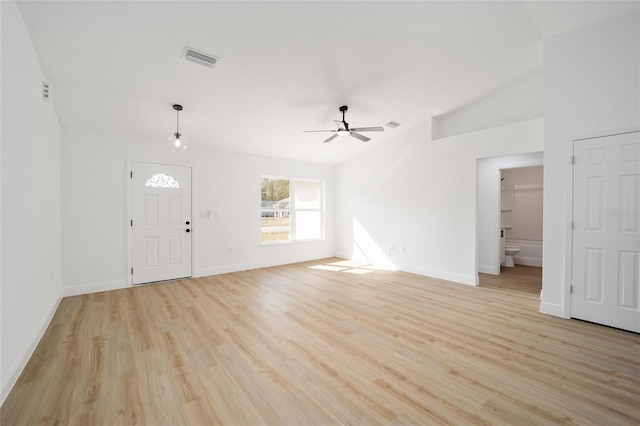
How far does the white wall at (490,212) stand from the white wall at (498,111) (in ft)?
2.84

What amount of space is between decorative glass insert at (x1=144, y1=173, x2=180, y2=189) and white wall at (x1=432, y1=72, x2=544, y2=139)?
5.04 m

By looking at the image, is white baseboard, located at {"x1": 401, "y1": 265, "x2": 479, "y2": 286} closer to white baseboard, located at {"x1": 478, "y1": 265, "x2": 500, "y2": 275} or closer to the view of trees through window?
white baseboard, located at {"x1": 478, "y1": 265, "x2": 500, "y2": 275}

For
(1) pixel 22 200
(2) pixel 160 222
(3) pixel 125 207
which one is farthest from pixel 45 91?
(2) pixel 160 222

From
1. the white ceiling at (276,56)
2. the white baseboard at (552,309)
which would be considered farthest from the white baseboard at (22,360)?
the white baseboard at (552,309)

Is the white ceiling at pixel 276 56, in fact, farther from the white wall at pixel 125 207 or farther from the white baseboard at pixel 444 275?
the white baseboard at pixel 444 275

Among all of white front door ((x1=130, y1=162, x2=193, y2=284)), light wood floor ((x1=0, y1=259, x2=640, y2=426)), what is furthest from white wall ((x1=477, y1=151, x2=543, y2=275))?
white front door ((x1=130, y1=162, x2=193, y2=284))

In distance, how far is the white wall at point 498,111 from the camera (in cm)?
421

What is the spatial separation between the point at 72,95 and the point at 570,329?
635cm

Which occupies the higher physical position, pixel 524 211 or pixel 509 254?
pixel 524 211

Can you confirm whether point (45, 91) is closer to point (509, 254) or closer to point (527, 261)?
point (509, 254)

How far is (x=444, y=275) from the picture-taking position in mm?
5020

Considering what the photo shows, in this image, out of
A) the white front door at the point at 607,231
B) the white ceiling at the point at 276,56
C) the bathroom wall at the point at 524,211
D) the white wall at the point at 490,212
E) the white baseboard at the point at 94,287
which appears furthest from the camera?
the bathroom wall at the point at 524,211

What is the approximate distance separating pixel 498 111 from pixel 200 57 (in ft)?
15.2

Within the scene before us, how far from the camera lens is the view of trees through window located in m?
6.38
